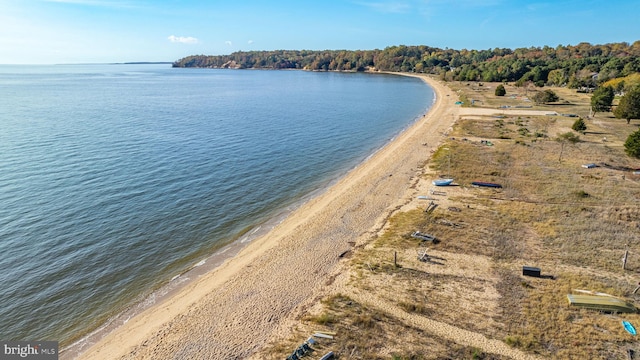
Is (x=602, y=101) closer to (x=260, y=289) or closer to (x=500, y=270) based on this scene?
(x=500, y=270)

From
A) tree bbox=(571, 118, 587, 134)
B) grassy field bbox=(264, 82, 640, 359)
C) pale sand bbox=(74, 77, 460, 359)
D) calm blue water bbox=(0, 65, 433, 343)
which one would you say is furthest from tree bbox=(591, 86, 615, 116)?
pale sand bbox=(74, 77, 460, 359)

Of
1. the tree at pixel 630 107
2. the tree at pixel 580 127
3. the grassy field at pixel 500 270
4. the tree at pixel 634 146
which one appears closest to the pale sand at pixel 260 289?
the grassy field at pixel 500 270

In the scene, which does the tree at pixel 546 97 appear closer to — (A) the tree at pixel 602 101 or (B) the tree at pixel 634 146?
(A) the tree at pixel 602 101

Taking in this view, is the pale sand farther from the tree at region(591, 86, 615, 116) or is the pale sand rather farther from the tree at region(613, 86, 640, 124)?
the tree at region(591, 86, 615, 116)

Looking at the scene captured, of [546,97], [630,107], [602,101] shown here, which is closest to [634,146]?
[630,107]

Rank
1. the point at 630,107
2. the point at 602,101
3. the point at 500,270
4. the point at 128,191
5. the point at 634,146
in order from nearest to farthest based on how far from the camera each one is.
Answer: the point at 500,270, the point at 128,191, the point at 634,146, the point at 630,107, the point at 602,101

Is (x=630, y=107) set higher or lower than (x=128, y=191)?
higher
